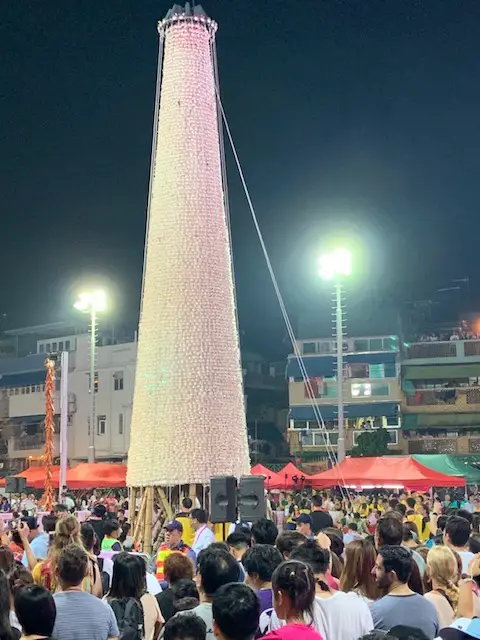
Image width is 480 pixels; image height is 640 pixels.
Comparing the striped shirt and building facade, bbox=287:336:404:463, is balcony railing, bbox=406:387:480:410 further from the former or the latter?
the striped shirt

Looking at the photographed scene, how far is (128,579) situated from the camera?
228 inches

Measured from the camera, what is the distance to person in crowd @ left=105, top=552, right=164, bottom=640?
569cm

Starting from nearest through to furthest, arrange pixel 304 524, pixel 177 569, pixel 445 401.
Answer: pixel 177 569 < pixel 304 524 < pixel 445 401

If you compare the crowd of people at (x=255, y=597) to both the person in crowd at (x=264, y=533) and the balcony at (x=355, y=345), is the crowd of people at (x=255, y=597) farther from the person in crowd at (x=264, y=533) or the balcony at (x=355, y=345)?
the balcony at (x=355, y=345)

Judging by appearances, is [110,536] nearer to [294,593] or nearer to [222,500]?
[222,500]

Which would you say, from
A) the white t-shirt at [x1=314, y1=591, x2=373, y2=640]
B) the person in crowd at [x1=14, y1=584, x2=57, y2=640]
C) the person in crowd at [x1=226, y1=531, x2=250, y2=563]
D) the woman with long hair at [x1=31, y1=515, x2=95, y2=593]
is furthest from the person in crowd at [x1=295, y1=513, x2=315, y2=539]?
the person in crowd at [x1=14, y1=584, x2=57, y2=640]

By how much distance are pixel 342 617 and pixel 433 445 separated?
1839 inches

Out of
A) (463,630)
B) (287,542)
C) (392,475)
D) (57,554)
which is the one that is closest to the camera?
(463,630)

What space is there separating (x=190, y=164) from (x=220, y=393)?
4.08 meters

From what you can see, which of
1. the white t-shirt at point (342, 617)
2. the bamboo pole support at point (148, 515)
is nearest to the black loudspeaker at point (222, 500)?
the bamboo pole support at point (148, 515)

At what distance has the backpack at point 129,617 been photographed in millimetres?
5539

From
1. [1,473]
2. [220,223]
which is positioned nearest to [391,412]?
[1,473]

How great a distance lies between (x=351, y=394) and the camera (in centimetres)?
5197

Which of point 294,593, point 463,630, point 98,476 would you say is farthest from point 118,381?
point 463,630
